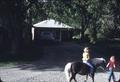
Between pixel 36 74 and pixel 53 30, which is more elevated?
pixel 36 74

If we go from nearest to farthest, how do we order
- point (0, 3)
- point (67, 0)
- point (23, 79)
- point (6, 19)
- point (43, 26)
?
1. point (23, 79)
2. point (0, 3)
3. point (6, 19)
4. point (67, 0)
5. point (43, 26)

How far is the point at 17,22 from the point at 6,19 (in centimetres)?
126

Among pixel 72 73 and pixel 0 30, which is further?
pixel 0 30

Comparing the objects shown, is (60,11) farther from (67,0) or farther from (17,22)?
(17,22)

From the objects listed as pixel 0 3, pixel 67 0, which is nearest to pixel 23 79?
pixel 0 3

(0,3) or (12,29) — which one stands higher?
(0,3)

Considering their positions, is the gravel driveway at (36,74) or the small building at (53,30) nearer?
the gravel driveway at (36,74)

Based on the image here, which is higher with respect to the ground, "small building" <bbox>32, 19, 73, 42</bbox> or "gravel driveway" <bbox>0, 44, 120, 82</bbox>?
"gravel driveway" <bbox>0, 44, 120, 82</bbox>

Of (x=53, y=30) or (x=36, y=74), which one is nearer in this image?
(x=36, y=74)

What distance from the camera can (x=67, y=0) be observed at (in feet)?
144

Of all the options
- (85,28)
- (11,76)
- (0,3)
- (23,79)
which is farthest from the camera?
(85,28)

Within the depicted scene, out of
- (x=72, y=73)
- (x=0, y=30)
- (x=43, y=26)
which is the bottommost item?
(x=43, y=26)

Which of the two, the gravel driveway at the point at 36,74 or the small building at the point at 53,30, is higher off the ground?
the gravel driveway at the point at 36,74

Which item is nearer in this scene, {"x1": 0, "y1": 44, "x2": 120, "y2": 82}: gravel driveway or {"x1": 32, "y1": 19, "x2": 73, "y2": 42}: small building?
{"x1": 0, "y1": 44, "x2": 120, "y2": 82}: gravel driveway
